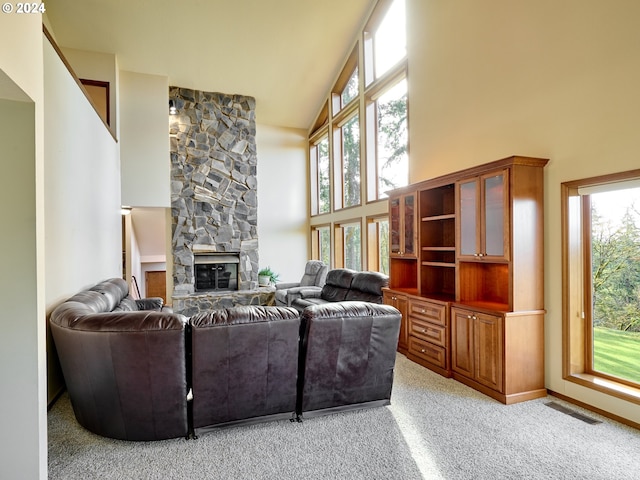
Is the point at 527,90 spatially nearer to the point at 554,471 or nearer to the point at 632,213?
the point at 632,213

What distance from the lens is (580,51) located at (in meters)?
3.04

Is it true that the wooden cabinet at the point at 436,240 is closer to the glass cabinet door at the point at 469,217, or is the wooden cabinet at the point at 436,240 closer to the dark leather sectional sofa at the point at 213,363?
the glass cabinet door at the point at 469,217

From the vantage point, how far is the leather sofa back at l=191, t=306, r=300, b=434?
247 cm

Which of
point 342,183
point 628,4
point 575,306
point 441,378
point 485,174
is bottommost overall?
point 441,378

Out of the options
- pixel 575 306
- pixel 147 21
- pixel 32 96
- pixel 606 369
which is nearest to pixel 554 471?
pixel 606 369

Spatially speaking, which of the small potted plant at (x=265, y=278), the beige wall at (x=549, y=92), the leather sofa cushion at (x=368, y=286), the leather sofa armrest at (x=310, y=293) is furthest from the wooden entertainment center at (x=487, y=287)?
the small potted plant at (x=265, y=278)

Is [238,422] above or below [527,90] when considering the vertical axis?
below

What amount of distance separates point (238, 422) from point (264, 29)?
20.0ft

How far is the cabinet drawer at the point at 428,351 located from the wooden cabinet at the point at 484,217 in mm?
1046

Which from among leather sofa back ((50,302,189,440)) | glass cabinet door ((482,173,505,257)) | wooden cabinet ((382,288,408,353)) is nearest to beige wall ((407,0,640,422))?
glass cabinet door ((482,173,505,257))

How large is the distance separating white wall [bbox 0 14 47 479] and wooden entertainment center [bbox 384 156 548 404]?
Answer: 3.35 metres

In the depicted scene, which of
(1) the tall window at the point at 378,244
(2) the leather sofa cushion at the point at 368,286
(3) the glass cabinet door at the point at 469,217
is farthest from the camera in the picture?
(1) the tall window at the point at 378,244

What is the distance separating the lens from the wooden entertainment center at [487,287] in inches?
128

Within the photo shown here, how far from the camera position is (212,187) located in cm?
773
